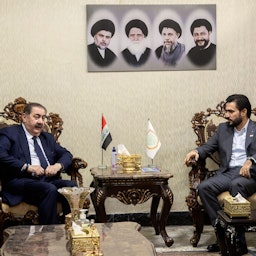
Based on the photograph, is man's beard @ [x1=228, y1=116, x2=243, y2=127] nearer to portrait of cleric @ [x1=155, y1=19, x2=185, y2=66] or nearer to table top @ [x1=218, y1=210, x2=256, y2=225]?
portrait of cleric @ [x1=155, y1=19, x2=185, y2=66]

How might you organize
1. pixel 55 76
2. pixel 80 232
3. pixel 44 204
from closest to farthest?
pixel 80 232 < pixel 44 204 < pixel 55 76

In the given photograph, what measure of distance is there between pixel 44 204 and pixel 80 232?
1.37m

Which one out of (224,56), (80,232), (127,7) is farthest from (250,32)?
(80,232)

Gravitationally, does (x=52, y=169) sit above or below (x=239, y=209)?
above

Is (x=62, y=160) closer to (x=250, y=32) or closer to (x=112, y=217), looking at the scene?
(x=112, y=217)

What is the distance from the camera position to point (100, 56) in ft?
16.7

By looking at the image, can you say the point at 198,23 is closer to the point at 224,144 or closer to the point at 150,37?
the point at 150,37

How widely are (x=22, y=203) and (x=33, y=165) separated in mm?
330

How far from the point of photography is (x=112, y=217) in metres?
5.19

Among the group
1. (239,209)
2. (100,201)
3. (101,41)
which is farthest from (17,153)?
(239,209)

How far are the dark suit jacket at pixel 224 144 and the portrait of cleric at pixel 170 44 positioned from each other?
876 millimetres

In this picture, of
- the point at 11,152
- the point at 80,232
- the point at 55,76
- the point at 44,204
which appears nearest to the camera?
the point at 80,232

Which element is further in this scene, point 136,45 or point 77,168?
point 136,45

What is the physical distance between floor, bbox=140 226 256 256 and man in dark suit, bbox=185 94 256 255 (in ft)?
0.75
